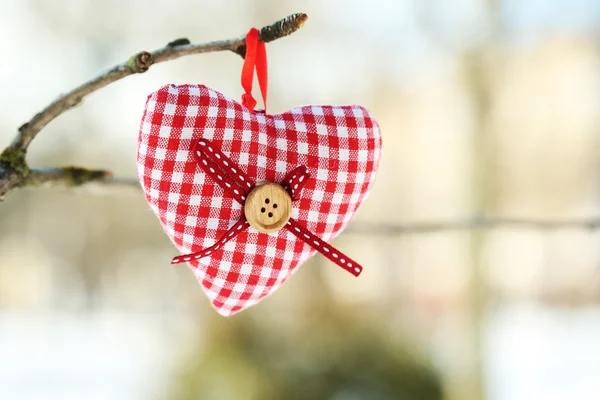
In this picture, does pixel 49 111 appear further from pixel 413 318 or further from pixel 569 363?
pixel 569 363

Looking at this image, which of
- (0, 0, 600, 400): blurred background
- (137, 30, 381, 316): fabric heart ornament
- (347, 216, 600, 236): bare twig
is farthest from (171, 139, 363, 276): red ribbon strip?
(0, 0, 600, 400): blurred background

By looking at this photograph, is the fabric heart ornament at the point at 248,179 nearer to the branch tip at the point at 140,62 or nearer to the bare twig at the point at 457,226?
the branch tip at the point at 140,62

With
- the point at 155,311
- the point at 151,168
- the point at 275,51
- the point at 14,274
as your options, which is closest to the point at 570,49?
the point at 275,51

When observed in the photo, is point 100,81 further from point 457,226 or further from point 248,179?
point 457,226

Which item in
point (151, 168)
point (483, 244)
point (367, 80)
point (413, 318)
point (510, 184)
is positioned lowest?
point (413, 318)

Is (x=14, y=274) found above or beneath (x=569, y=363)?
above

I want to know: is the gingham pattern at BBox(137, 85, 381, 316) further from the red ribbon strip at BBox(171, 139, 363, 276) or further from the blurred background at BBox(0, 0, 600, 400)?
the blurred background at BBox(0, 0, 600, 400)
